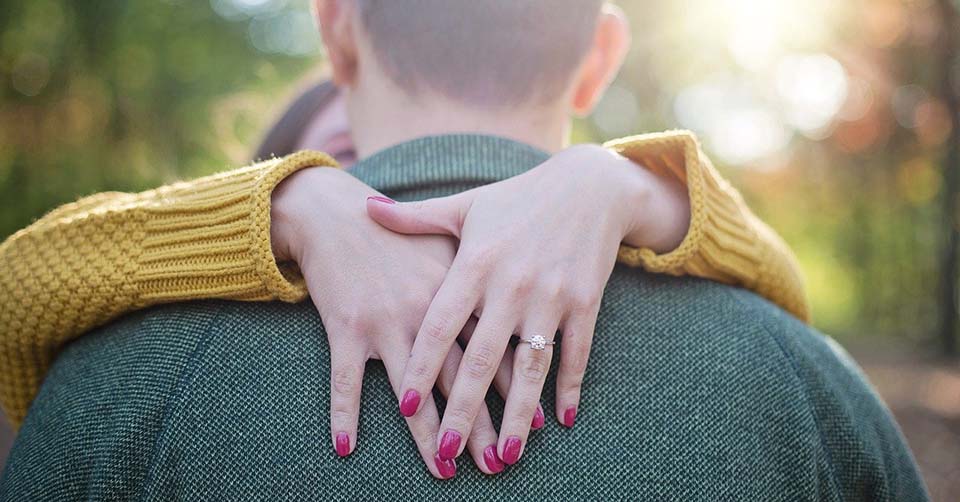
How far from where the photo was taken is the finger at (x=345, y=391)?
3.58ft

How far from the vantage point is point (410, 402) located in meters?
1.08

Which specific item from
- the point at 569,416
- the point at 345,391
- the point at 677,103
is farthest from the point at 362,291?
the point at 677,103

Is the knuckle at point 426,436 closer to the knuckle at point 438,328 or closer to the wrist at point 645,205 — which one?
the knuckle at point 438,328

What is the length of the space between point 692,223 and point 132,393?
3.10ft

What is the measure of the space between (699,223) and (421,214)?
48 centimetres

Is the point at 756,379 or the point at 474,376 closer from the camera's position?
the point at 474,376

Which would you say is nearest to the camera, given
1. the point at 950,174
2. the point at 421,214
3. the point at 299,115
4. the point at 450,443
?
the point at 450,443

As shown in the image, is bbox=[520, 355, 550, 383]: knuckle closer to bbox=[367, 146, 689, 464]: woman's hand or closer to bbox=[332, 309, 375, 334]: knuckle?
bbox=[367, 146, 689, 464]: woman's hand

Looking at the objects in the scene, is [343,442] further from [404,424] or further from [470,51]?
[470,51]

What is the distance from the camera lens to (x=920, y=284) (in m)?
13.5

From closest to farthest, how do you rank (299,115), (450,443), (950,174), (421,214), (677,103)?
(450,443), (421,214), (299,115), (950,174), (677,103)

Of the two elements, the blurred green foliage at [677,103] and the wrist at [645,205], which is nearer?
the wrist at [645,205]

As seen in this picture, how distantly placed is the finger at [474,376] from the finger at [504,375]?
4 cm

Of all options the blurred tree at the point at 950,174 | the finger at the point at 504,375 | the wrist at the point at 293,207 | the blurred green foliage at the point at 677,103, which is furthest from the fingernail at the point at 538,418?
the blurred tree at the point at 950,174
